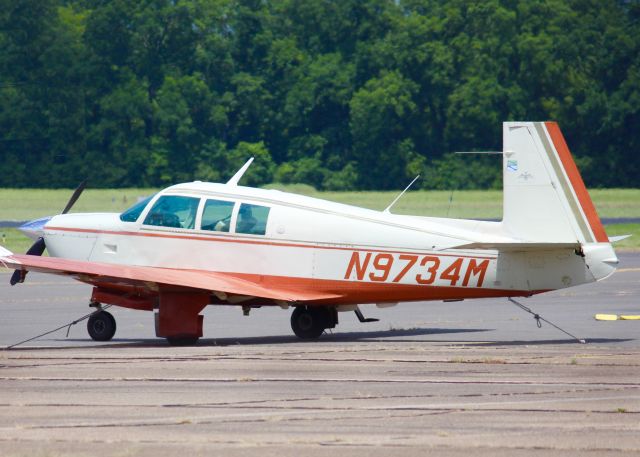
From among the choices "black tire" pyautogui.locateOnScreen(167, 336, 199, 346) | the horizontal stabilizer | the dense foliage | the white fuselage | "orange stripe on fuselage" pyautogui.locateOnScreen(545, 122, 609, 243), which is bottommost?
the dense foliage

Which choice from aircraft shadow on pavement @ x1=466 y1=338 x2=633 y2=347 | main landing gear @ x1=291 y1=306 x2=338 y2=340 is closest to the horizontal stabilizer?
aircraft shadow on pavement @ x1=466 y1=338 x2=633 y2=347

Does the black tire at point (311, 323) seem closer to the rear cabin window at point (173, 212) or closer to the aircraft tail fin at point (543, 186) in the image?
the rear cabin window at point (173, 212)

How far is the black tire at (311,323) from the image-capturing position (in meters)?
17.2

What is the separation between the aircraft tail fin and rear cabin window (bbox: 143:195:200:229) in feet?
13.7

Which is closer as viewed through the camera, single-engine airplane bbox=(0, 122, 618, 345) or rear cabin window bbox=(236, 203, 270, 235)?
single-engine airplane bbox=(0, 122, 618, 345)

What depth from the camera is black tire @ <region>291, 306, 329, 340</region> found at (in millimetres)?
17203

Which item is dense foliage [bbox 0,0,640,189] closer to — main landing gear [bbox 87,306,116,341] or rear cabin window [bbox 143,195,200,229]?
main landing gear [bbox 87,306,116,341]

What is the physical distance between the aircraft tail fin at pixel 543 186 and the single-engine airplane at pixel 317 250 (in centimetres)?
1

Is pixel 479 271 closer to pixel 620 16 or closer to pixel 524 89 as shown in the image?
pixel 524 89

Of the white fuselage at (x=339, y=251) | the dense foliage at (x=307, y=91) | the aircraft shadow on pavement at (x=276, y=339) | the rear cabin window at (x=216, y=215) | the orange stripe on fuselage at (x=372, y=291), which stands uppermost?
the rear cabin window at (x=216, y=215)

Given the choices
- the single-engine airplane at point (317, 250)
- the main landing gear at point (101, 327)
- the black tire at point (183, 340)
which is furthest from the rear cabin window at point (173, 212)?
the black tire at point (183, 340)

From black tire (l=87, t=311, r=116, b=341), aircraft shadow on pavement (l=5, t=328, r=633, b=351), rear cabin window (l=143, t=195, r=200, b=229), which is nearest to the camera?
aircraft shadow on pavement (l=5, t=328, r=633, b=351)

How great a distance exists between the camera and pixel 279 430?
9.70 m

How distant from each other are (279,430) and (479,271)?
6488 mm
